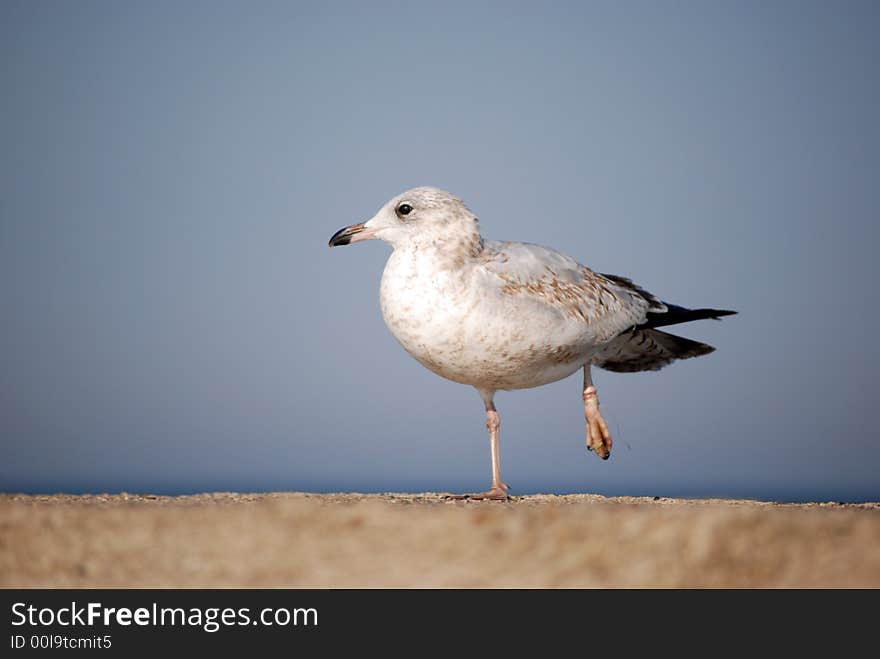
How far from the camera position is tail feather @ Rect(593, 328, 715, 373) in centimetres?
867

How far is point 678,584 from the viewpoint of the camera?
430 cm

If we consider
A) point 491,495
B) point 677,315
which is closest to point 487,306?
point 491,495

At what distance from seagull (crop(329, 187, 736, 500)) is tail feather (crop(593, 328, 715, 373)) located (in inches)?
18.5

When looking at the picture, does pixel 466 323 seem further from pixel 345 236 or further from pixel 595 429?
pixel 595 429

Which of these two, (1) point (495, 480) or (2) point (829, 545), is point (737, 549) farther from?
(1) point (495, 480)

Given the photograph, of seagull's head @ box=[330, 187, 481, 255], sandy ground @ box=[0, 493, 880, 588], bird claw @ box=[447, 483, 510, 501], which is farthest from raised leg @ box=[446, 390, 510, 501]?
sandy ground @ box=[0, 493, 880, 588]

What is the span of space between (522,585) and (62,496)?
369 cm

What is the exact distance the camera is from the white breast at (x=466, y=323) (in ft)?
22.2

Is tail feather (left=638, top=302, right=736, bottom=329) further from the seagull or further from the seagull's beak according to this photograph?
the seagull's beak

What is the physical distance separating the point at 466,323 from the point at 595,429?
179 centimetres

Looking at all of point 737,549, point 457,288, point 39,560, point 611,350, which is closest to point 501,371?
point 457,288

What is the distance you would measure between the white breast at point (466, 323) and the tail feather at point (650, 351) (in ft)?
5.03

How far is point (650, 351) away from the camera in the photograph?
8805mm
